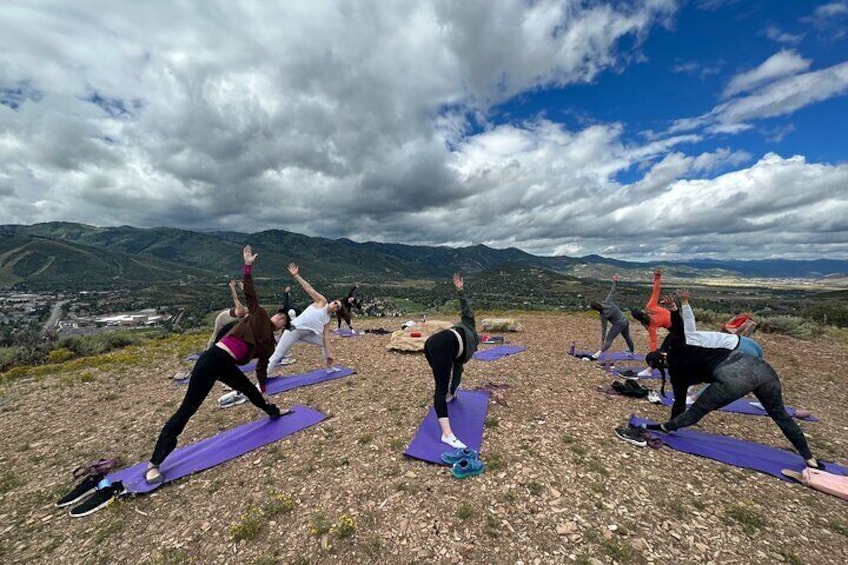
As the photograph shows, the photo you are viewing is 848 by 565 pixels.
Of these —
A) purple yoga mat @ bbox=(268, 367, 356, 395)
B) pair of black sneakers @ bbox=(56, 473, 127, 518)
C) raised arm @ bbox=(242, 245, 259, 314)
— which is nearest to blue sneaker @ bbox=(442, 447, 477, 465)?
raised arm @ bbox=(242, 245, 259, 314)

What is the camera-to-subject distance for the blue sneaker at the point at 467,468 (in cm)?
584

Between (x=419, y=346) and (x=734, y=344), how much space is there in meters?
10.5

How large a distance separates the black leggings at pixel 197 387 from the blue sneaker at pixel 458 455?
4.23 m

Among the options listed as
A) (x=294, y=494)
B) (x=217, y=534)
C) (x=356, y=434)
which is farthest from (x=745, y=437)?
(x=217, y=534)

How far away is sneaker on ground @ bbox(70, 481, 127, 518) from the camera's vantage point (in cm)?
552

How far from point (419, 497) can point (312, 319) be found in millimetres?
6875

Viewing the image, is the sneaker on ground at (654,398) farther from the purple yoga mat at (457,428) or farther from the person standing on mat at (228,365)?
the person standing on mat at (228,365)

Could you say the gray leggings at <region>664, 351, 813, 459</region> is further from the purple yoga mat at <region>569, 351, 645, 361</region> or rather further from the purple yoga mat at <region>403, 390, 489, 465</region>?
the purple yoga mat at <region>569, 351, 645, 361</region>

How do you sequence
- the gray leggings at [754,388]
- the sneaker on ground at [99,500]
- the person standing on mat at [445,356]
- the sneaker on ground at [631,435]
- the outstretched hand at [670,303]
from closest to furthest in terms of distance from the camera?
the sneaker on ground at [99,500]
the gray leggings at [754,388]
the person standing on mat at [445,356]
the sneaker on ground at [631,435]
the outstretched hand at [670,303]

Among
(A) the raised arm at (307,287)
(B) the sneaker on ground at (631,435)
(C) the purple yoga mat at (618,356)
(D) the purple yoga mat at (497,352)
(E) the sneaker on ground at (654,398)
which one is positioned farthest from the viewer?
(D) the purple yoga mat at (497,352)

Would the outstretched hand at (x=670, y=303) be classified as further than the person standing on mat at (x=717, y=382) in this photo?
Yes

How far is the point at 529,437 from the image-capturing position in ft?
23.4

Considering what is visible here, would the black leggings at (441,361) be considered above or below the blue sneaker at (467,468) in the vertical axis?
above

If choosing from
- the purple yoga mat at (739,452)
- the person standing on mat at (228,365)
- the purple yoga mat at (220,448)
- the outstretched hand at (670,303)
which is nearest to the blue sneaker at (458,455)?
the purple yoga mat at (220,448)
